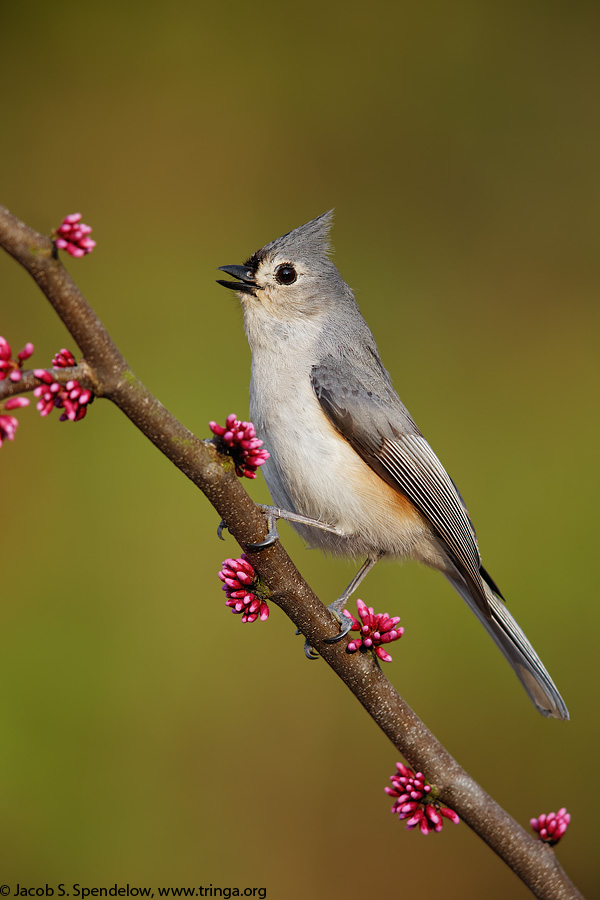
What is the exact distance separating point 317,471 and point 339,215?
6.02 feet

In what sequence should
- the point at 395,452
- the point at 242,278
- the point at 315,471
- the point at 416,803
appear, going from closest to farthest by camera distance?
the point at 416,803 < the point at 315,471 < the point at 395,452 < the point at 242,278

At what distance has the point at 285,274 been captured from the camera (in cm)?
231

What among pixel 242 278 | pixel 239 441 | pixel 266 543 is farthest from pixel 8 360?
pixel 242 278

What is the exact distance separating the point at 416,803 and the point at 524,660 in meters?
0.67

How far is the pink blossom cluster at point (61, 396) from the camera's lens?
108 cm

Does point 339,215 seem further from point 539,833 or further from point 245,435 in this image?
point 539,833

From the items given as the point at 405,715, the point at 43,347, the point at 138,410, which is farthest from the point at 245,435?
the point at 43,347

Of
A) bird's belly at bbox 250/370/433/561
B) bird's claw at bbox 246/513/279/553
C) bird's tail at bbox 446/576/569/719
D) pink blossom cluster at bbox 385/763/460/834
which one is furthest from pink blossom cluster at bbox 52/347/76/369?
bird's tail at bbox 446/576/569/719

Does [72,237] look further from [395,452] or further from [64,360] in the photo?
[395,452]

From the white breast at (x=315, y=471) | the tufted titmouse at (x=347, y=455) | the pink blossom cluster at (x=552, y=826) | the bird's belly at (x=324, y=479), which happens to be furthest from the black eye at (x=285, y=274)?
the pink blossom cluster at (x=552, y=826)

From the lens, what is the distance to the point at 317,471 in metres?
1.95

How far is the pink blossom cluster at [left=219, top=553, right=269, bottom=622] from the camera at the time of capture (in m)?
1.45

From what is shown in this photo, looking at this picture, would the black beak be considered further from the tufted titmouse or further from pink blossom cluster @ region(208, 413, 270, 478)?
pink blossom cluster @ region(208, 413, 270, 478)

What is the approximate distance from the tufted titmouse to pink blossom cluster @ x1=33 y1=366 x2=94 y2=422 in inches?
35.6
